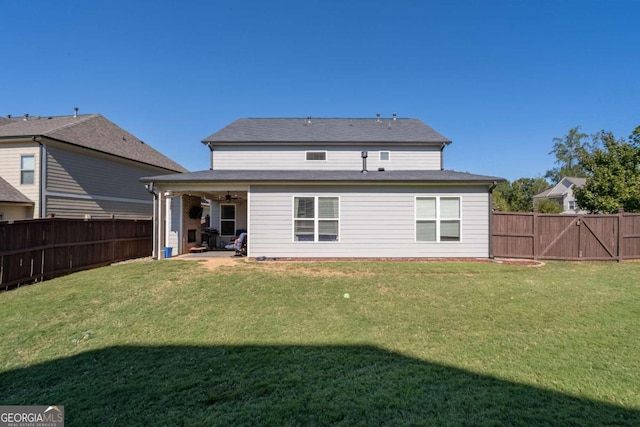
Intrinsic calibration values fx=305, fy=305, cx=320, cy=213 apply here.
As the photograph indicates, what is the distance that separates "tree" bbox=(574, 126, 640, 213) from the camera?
14695mm

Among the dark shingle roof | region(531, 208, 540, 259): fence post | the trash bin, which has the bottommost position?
the trash bin

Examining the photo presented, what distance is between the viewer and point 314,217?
11188 millimetres

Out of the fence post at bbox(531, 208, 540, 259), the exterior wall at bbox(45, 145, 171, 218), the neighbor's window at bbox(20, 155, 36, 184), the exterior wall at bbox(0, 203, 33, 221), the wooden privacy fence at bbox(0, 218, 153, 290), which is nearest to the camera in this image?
the wooden privacy fence at bbox(0, 218, 153, 290)

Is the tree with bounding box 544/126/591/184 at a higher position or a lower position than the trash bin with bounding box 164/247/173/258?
higher

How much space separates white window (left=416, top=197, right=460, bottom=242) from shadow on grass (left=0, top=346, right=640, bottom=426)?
7854 millimetres

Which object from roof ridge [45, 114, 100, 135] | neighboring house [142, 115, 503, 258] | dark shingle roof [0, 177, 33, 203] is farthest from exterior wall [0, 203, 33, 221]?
neighboring house [142, 115, 503, 258]

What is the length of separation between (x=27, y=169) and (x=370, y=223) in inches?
584

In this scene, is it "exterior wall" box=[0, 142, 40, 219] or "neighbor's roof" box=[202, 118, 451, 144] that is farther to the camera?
"neighbor's roof" box=[202, 118, 451, 144]

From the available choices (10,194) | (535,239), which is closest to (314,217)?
(535,239)

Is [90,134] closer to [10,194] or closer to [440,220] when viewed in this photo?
[10,194]

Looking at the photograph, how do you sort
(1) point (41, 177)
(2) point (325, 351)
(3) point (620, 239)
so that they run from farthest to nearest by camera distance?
1. (1) point (41, 177)
2. (3) point (620, 239)
3. (2) point (325, 351)

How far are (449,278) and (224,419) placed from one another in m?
6.89

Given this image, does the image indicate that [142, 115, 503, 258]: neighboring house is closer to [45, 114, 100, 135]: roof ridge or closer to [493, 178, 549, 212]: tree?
[45, 114, 100, 135]: roof ridge

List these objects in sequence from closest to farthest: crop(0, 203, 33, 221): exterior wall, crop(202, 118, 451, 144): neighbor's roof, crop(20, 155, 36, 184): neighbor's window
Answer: crop(0, 203, 33, 221): exterior wall < crop(20, 155, 36, 184): neighbor's window < crop(202, 118, 451, 144): neighbor's roof
